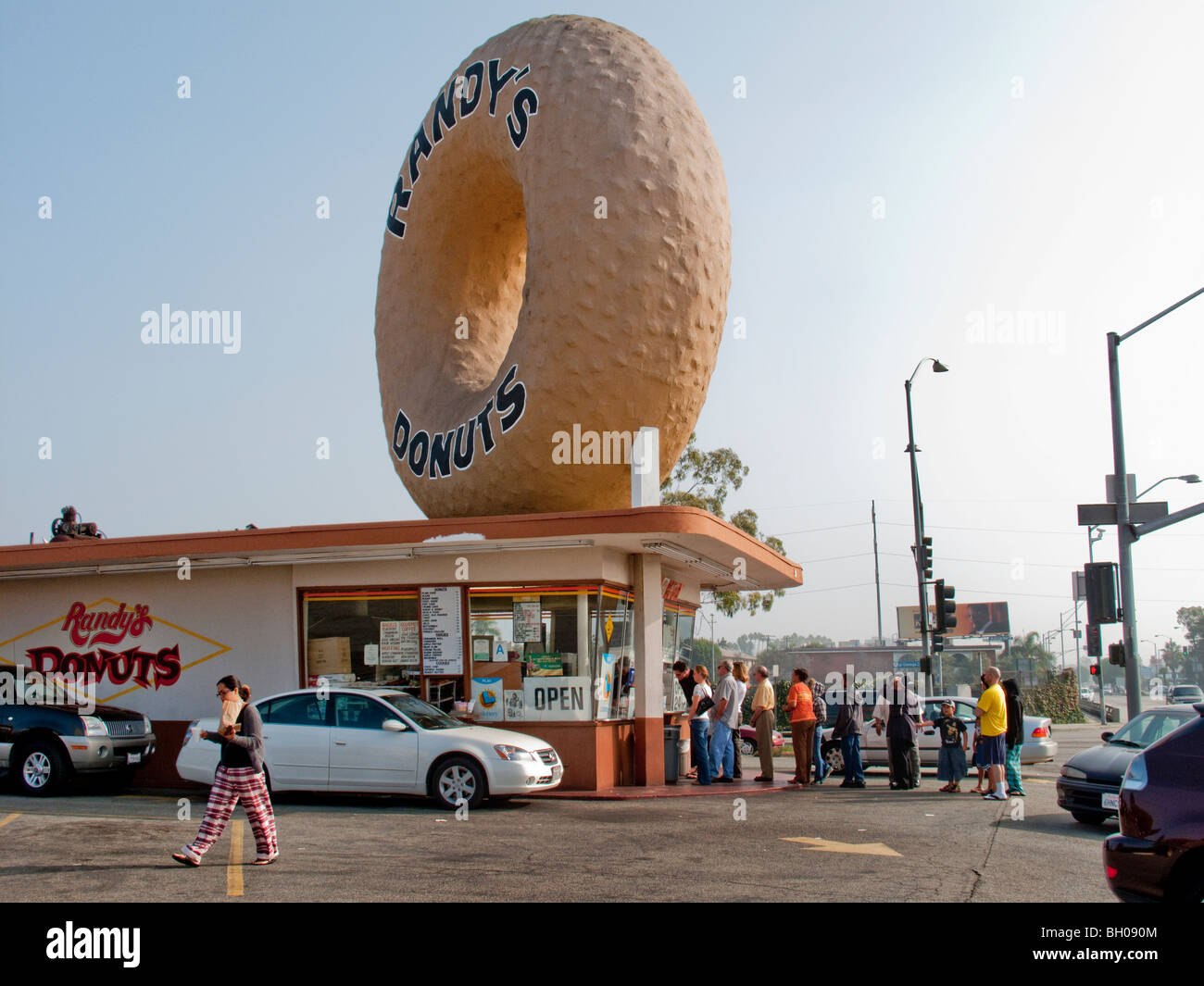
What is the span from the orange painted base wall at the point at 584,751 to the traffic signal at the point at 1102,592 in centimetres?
902

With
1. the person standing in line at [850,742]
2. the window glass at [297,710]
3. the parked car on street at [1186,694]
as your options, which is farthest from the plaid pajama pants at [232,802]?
the parked car on street at [1186,694]

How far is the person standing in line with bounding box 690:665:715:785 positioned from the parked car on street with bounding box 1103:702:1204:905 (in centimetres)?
974

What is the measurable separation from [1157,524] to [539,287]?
12.6 m

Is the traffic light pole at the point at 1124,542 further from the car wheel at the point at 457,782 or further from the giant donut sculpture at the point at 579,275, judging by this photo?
the car wheel at the point at 457,782

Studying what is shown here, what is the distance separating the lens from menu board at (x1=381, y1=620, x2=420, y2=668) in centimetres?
1631

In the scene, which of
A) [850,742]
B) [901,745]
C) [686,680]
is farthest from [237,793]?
[901,745]

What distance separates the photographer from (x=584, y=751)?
1547cm

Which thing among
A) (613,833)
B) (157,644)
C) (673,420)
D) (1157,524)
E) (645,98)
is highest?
(645,98)

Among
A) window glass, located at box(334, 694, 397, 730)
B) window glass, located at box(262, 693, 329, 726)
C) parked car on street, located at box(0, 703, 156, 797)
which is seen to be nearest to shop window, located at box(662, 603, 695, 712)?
window glass, located at box(334, 694, 397, 730)

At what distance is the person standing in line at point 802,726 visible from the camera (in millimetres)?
17016

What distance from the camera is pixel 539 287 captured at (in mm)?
15727
